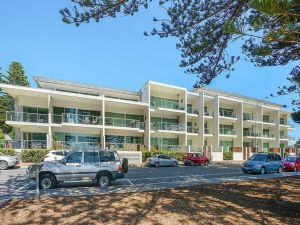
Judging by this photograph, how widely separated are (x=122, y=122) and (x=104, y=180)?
25509 mm

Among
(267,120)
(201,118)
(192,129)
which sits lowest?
(192,129)

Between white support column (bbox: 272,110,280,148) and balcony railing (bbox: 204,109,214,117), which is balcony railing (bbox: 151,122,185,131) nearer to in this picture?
balcony railing (bbox: 204,109,214,117)

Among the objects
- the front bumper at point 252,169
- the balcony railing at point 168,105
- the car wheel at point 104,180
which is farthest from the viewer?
the balcony railing at point 168,105

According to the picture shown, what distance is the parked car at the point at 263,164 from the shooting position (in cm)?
2494

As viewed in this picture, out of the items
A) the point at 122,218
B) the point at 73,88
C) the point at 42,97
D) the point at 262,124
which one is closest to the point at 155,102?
the point at 73,88

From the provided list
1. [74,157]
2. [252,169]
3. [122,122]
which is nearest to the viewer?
[74,157]

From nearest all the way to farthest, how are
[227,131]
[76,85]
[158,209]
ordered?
1. [158,209]
2. [76,85]
3. [227,131]

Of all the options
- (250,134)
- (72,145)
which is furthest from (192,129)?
(72,145)

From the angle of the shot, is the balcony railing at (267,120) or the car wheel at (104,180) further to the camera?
the balcony railing at (267,120)

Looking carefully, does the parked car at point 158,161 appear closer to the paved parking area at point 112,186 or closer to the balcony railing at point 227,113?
the paved parking area at point 112,186

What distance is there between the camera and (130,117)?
4319cm

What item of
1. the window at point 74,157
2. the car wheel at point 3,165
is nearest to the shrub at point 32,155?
the car wheel at point 3,165

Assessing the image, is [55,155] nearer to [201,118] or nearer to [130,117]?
[130,117]

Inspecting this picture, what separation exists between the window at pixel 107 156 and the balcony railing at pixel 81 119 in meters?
21.0
